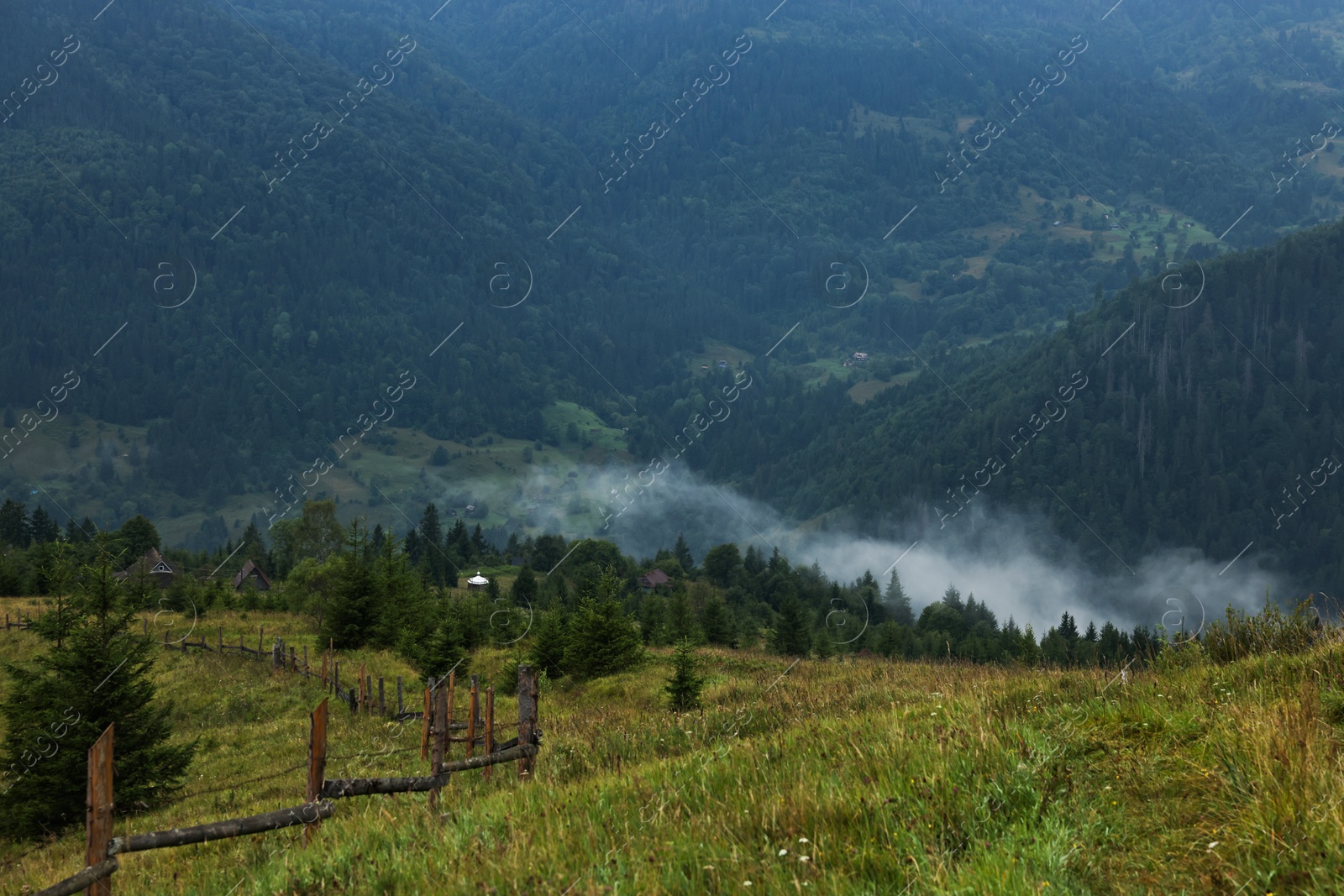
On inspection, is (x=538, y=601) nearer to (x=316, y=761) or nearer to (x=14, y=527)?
(x=14, y=527)

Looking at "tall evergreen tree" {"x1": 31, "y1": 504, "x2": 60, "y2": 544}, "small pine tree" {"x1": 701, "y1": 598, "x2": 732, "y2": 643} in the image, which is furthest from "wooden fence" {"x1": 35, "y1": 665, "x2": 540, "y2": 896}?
"tall evergreen tree" {"x1": 31, "y1": 504, "x2": 60, "y2": 544}

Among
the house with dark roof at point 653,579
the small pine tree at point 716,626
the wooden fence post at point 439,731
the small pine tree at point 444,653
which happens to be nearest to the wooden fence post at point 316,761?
the wooden fence post at point 439,731

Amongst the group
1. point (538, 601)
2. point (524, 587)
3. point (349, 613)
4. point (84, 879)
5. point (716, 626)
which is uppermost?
point (524, 587)

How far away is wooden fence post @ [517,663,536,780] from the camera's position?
37.3 ft

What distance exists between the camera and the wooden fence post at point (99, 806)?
7.38 meters

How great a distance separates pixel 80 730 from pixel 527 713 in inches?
536

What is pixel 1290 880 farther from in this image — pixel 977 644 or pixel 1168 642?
pixel 977 644

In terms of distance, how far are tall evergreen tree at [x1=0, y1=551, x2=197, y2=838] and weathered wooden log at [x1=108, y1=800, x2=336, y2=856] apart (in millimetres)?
14192

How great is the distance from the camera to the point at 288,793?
18.8 m

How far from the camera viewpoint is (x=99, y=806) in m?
7.42

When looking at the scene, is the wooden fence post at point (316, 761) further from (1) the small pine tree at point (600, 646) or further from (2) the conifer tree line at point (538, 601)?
(1) the small pine tree at point (600, 646)

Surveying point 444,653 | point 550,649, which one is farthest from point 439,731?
point 550,649

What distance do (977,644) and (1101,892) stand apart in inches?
4166

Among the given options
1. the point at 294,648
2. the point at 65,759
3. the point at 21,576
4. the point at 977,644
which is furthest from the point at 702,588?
the point at 65,759
